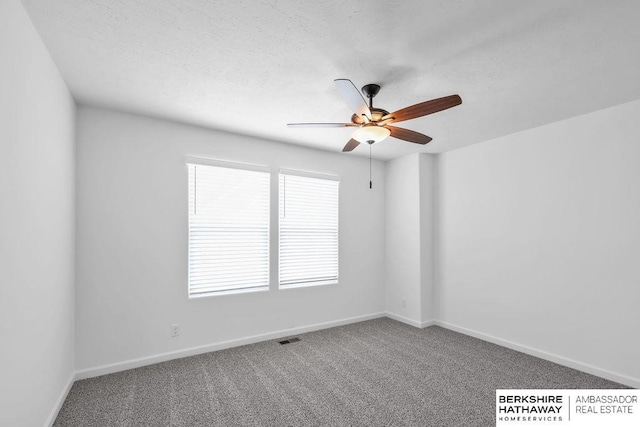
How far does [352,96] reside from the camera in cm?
204

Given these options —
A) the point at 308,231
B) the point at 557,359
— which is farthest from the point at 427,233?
the point at 557,359

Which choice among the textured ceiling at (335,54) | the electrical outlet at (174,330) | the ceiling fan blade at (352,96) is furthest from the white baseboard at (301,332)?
the ceiling fan blade at (352,96)

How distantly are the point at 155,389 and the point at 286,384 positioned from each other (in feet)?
3.71

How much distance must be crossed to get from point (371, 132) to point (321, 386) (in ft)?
7.29

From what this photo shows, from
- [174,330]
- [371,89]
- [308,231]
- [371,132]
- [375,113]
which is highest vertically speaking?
[371,89]

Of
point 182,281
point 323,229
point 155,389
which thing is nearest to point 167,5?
point 182,281

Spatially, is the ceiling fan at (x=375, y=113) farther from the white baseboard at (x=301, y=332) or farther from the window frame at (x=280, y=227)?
the white baseboard at (x=301, y=332)

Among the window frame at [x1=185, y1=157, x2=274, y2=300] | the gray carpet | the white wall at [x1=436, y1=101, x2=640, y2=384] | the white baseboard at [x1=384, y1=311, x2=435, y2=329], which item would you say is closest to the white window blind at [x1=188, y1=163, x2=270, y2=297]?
the window frame at [x1=185, y1=157, x2=274, y2=300]

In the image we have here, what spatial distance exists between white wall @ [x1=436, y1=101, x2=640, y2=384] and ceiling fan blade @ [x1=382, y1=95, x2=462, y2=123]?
2.14m

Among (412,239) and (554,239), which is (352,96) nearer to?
(554,239)

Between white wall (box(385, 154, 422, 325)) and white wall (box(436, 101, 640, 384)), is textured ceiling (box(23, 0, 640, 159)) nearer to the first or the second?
white wall (box(436, 101, 640, 384))

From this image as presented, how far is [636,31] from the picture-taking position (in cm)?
183

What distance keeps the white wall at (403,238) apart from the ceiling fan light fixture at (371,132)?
2448 mm

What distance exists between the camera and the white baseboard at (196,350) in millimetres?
2963
